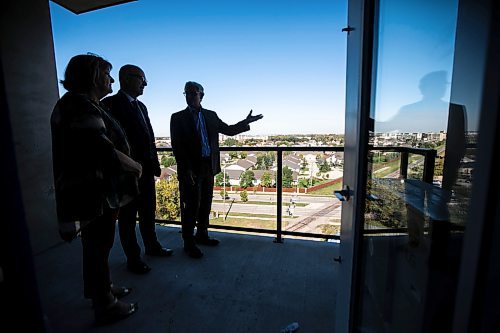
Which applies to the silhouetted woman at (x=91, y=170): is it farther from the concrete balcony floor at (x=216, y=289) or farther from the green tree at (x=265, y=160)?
the green tree at (x=265, y=160)

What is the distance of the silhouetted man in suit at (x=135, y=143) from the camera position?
207 centimetres

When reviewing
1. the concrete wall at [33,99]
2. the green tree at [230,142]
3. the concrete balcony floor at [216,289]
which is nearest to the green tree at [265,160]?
the green tree at [230,142]

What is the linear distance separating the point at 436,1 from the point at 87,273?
2.32 meters

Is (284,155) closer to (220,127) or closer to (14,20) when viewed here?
(220,127)

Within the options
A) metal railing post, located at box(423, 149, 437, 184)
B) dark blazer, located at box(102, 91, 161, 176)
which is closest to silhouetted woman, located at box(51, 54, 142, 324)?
dark blazer, located at box(102, 91, 161, 176)

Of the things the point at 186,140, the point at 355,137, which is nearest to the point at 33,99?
the point at 186,140

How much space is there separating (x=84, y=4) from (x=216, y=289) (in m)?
3.39

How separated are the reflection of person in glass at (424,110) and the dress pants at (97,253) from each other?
1626mm

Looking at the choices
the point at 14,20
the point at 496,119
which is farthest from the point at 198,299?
the point at 14,20

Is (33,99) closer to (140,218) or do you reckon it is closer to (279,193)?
(140,218)

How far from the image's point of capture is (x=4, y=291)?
478 millimetres

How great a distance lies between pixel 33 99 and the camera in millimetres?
2479

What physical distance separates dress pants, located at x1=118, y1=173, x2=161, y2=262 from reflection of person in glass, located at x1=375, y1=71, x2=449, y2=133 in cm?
194

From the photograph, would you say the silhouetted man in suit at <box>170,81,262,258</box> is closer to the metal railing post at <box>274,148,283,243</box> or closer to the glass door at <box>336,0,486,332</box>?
the metal railing post at <box>274,148,283,243</box>
